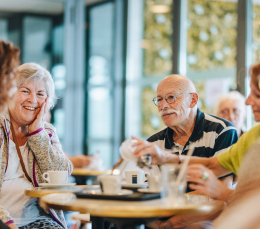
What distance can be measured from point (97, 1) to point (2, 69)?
583cm

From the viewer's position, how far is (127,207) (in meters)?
1.33

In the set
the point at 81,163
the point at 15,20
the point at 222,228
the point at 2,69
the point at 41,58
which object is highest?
the point at 15,20

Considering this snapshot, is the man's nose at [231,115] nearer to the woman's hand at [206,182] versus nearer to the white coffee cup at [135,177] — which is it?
the white coffee cup at [135,177]

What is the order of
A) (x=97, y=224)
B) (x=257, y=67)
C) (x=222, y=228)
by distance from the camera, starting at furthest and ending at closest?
(x=97, y=224) < (x=257, y=67) < (x=222, y=228)

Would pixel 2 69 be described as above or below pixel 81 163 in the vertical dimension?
above

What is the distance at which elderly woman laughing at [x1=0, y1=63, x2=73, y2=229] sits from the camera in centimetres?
204

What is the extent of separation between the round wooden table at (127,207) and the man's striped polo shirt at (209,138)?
0.69 meters

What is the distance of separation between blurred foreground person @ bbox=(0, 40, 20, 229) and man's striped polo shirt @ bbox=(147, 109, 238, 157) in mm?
1159

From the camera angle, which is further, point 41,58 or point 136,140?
point 41,58

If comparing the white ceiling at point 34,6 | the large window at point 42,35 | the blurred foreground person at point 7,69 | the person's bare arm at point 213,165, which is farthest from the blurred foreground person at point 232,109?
the white ceiling at point 34,6

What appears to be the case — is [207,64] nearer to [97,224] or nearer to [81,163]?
[81,163]

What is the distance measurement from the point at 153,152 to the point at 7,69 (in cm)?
79

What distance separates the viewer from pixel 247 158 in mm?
1569

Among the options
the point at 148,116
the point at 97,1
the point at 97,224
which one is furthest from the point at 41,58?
the point at 97,224
